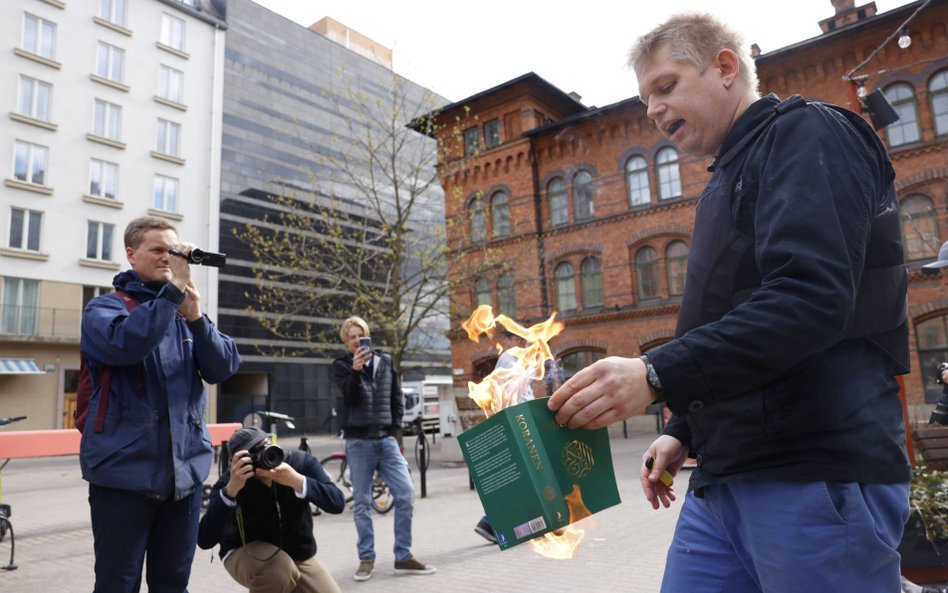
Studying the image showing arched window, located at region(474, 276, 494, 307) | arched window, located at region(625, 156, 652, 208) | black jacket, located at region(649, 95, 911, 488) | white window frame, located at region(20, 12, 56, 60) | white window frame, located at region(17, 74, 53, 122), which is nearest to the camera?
black jacket, located at region(649, 95, 911, 488)

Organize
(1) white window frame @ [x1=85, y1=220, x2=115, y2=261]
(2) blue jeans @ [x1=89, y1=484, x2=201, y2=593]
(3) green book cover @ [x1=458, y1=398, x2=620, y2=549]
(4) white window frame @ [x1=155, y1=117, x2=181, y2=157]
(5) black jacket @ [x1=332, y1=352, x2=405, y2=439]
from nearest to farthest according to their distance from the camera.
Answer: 1. (3) green book cover @ [x1=458, y1=398, x2=620, y2=549]
2. (2) blue jeans @ [x1=89, y1=484, x2=201, y2=593]
3. (5) black jacket @ [x1=332, y1=352, x2=405, y2=439]
4. (1) white window frame @ [x1=85, y1=220, x2=115, y2=261]
5. (4) white window frame @ [x1=155, y1=117, x2=181, y2=157]

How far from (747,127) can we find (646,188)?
84.7 ft

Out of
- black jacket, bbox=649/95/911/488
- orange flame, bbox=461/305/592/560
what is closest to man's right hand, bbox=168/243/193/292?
orange flame, bbox=461/305/592/560

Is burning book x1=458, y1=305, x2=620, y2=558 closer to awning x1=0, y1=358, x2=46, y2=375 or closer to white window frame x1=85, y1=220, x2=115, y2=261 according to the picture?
awning x1=0, y1=358, x2=46, y2=375

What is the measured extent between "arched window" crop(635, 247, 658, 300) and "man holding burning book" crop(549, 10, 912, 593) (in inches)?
995

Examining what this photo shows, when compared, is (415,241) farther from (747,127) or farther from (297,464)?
(747,127)

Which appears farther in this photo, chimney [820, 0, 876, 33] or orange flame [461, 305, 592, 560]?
chimney [820, 0, 876, 33]

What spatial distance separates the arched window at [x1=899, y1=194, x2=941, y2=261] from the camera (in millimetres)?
21016

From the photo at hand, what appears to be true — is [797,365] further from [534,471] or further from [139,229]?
[139,229]

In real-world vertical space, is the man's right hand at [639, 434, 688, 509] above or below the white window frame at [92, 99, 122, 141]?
below

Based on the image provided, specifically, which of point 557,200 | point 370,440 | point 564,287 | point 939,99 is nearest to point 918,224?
point 939,99

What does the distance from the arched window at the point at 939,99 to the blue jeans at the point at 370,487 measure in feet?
73.7

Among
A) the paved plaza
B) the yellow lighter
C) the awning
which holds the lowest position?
the paved plaza

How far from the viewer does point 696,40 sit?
1.85 m
